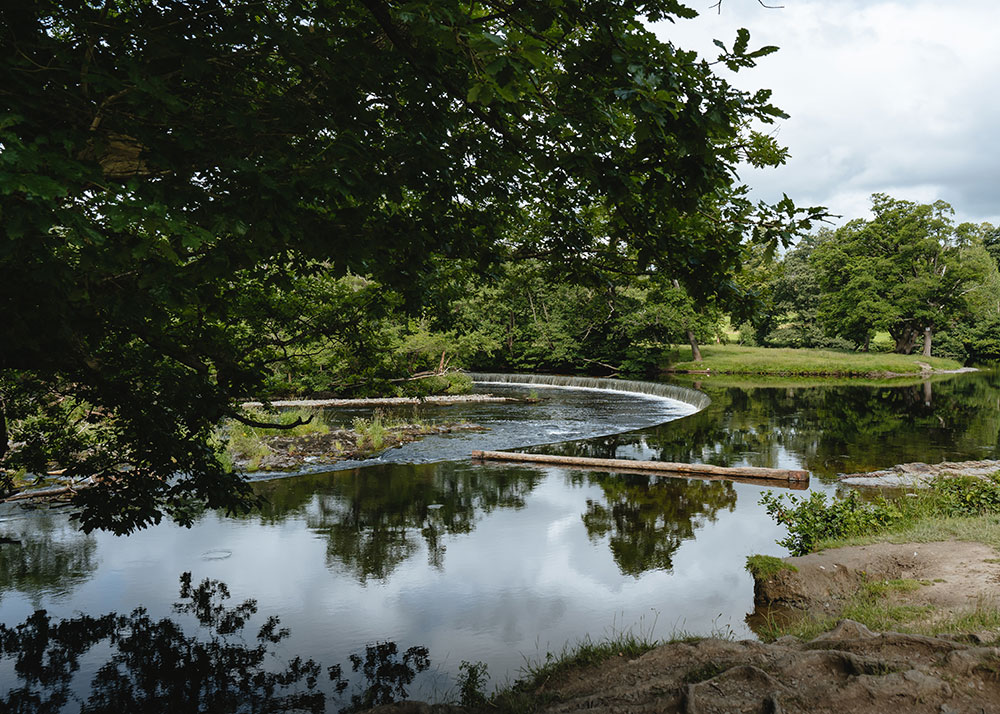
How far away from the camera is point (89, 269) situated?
14.4ft

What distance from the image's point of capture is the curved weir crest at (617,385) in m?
32.6

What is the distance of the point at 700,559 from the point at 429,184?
8338mm

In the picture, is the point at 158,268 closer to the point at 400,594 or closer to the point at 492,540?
the point at 400,594

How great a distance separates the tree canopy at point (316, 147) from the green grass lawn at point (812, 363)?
46856mm

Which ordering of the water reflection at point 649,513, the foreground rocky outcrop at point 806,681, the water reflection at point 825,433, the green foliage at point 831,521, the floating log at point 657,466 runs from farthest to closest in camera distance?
the water reflection at point 825,433 → the floating log at point 657,466 → the water reflection at point 649,513 → the green foliage at point 831,521 → the foreground rocky outcrop at point 806,681

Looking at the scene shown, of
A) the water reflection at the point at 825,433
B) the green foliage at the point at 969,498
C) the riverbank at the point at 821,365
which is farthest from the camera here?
the riverbank at the point at 821,365

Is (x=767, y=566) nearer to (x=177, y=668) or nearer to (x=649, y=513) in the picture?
(x=649, y=513)

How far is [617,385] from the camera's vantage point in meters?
38.0

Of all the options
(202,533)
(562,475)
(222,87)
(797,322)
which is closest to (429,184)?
(222,87)

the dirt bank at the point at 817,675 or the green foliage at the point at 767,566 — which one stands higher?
the dirt bank at the point at 817,675

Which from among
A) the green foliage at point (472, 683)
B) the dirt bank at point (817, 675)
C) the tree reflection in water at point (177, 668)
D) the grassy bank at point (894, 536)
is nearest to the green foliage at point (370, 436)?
the tree reflection in water at point (177, 668)

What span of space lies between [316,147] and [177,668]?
6.19 metres

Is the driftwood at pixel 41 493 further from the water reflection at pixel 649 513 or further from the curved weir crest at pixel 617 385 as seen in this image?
the curved weir crest at pixel 617 385

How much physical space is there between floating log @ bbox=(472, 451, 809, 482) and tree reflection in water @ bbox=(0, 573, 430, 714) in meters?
9.94
